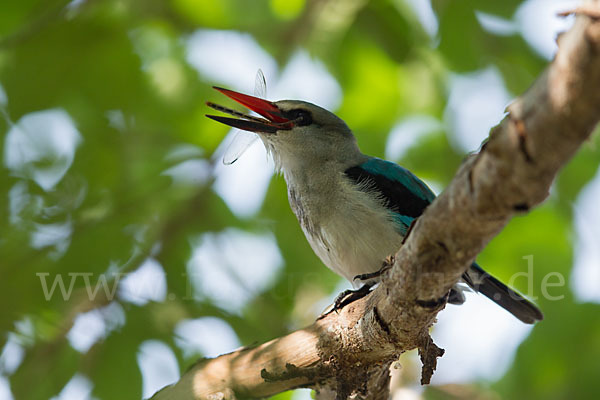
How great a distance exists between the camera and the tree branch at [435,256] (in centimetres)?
162

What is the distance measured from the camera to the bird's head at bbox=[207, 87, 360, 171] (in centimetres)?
455

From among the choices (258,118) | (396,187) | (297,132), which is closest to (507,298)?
(396,187)

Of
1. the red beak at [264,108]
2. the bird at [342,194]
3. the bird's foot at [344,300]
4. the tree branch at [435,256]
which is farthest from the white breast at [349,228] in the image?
the red beak at [264,108]

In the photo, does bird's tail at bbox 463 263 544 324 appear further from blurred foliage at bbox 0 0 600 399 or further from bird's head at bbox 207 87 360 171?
bird's head at bbox 207 87 360 171

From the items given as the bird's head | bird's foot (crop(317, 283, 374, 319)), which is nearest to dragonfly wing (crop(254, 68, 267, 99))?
the bird's head

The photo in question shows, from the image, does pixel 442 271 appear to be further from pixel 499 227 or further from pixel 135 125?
pixel 135 125

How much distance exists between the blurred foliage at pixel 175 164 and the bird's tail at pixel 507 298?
44 cm

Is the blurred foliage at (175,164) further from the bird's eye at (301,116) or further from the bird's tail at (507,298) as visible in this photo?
the bird's eye at (301,116)

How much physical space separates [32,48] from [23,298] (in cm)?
178

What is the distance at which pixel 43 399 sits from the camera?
13.3 feet

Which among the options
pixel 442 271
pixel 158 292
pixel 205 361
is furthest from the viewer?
pixel 158 292

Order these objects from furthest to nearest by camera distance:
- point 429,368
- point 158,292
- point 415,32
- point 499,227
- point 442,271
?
point 415,32, point 158,292, point 429,368, point 442,271, point 499,227

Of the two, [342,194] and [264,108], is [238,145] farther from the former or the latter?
[342,194]

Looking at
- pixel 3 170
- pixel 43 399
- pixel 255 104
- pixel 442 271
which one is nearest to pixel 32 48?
pixel 3 170
